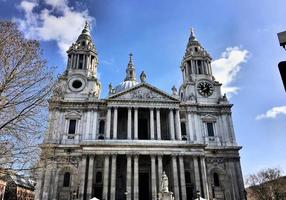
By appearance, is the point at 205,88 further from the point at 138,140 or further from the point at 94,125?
the point at 94,125

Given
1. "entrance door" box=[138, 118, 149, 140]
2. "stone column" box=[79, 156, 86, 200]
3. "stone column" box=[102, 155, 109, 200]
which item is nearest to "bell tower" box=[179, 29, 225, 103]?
"entrance door" box=[138, 118, 149, 140]

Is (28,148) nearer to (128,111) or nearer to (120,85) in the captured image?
(128,111)

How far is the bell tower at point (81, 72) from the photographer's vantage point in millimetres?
40906

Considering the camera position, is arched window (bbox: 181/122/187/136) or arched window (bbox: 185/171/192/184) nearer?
arched window (bbox: 185/171/192/184)

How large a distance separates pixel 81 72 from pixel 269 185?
36799mm

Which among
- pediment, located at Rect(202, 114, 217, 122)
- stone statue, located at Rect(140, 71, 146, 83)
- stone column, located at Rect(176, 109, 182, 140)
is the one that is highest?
stone statue, located at Rect(140, 71, 146, 83)

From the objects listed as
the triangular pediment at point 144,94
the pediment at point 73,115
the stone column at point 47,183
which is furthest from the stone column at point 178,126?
the stone column at point 47,183

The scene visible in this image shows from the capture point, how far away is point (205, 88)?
43500mm

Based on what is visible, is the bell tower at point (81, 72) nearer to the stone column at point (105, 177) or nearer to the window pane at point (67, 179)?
the stone column at point (105, 177)

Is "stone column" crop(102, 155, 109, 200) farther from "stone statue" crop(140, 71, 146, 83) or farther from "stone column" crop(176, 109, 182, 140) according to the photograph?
"stone statue" crop(140, 71, 146, 83)

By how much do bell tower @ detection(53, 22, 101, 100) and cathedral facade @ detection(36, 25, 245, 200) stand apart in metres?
0.15

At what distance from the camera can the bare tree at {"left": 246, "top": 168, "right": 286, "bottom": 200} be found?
43625 millimetres

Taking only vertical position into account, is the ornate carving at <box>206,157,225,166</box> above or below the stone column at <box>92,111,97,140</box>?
below

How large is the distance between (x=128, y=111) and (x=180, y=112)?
27.0 ft
